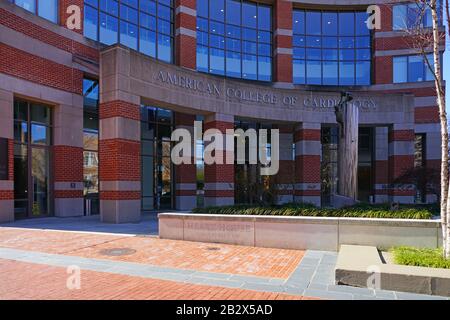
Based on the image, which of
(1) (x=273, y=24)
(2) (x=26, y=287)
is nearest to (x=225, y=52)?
(1) (x=273, y=24)

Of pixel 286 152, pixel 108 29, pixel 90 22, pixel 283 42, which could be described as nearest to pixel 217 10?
pixel 283 42

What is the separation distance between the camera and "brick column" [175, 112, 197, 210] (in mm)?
21922

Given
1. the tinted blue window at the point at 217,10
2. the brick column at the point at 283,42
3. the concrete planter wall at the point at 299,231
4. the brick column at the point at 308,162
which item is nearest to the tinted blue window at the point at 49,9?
the tinted blue window at the point at 217,10

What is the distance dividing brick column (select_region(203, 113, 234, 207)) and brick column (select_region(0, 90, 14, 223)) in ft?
28.9

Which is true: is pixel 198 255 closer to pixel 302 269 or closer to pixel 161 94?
pixel 302 269

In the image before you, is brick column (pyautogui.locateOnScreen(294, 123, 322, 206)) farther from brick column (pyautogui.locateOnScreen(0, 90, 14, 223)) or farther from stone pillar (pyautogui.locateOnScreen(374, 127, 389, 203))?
brick column (pyautogui.locateOnScreen(0, 90, 14, 223))

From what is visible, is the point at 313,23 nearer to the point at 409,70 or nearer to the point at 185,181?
the point at 409,70

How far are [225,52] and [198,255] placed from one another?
18562mm

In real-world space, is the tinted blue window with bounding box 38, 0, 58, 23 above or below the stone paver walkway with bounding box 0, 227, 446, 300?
above

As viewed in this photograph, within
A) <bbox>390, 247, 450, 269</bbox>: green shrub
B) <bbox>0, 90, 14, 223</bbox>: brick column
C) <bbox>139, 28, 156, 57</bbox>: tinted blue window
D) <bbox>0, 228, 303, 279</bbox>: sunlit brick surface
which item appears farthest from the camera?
<bbox>139, 28, 156, 57</bbox>: tinted blue window

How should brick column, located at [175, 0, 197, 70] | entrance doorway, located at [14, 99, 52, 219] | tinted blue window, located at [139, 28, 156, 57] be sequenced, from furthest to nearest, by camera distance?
brick column, located at [175, 0, 197, 70], tinted blue window, located at [139, 28, 156, 57], entrance doorway, located at [14, 99, 52, 219]

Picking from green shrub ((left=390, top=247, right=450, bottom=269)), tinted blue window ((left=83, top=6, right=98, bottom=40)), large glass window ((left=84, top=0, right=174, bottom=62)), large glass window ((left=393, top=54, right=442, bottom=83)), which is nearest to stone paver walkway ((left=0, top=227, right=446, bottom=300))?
green shrub ((left=390, top=247, right=450, bottom=269))

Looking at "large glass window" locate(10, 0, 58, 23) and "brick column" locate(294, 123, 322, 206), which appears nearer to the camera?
"large glass window" locate(10, 0, 58, 23)

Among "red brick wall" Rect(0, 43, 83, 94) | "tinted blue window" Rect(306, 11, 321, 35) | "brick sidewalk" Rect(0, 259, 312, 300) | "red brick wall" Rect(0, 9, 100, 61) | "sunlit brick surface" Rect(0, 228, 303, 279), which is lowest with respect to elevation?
"sunlit brick surface" Rect(0, 228, 303, 279)
